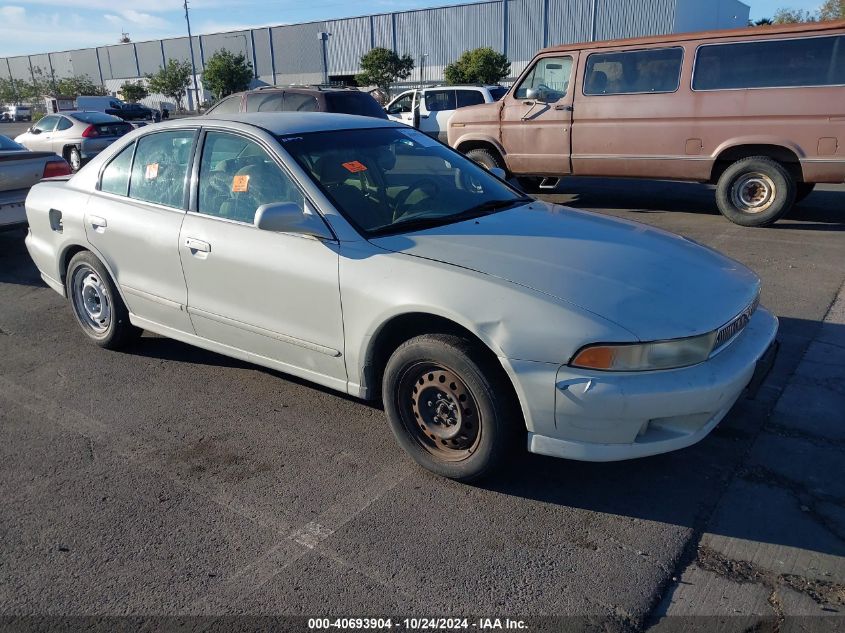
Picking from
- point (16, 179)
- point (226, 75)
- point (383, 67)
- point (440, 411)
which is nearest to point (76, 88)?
point (226, 75)

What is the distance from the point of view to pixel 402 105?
18.0 meters

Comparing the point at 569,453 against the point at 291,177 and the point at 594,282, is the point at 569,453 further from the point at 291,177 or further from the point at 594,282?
the point at 291,177

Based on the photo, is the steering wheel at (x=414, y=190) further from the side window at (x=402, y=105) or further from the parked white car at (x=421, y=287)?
the side window at (x=402, y=105)

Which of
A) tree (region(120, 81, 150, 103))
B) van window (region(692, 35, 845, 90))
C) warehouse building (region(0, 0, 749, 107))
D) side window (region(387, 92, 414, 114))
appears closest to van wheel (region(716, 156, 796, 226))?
van window (region(692, 35, 845, 90))

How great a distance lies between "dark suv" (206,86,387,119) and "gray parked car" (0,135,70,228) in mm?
3786

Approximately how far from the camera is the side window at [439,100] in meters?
16.5

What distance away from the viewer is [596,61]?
8.91 meters

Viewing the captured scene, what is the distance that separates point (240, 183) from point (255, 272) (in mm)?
586

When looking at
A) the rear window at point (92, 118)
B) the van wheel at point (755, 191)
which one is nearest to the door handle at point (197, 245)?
the van wheel at point (755, 191)

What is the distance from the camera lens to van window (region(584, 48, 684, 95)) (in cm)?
841

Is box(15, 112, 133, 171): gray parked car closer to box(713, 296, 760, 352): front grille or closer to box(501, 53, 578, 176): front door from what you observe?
box(501, 53, 578, 176): front door

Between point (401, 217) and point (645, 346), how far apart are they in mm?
1532

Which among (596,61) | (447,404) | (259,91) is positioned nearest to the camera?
(447,404)

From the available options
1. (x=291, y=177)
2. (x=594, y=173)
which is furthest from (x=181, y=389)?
(x=594, y=173)
